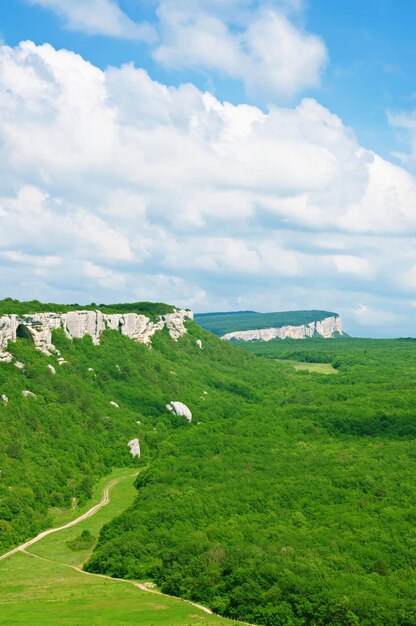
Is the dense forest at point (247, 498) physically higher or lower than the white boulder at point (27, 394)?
Answer: lower

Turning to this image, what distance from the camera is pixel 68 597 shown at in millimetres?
101500

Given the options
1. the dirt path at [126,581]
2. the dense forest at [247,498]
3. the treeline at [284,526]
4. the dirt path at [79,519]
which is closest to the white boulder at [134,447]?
the dense forest at [247,498]

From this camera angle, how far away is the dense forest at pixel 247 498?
9700cm

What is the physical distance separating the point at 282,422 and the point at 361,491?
60.8 meters

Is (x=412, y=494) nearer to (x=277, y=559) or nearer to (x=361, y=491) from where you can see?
(x=361, y=491)

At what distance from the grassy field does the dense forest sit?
440 cm

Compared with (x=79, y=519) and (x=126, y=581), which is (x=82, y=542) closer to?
(x=79, y=519)

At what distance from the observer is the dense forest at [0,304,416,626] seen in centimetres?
9700

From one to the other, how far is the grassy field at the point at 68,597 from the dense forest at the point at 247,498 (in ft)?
14.4

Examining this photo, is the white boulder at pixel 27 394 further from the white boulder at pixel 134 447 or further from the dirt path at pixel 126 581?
the dirt path at pixel 126 581

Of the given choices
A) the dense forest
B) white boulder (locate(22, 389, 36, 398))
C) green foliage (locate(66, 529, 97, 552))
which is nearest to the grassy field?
green foliage (locate(66, 529, 97, 552))

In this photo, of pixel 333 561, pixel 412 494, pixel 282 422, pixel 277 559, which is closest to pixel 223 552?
pixel 277 559

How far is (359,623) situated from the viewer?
8788 cm

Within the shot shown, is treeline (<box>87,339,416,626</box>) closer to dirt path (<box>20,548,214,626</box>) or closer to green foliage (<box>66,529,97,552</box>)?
dirt path (<box>20,548,214,626</box>)
